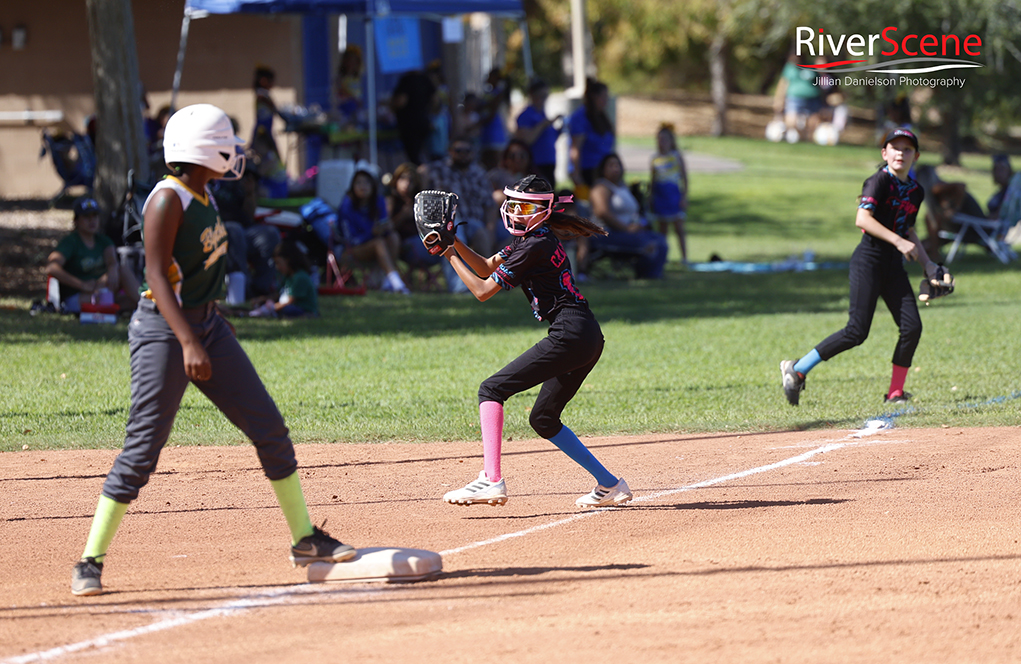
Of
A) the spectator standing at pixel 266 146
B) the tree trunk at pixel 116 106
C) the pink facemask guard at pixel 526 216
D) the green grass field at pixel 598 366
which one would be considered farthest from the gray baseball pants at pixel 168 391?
the spectator standing at pixel 266 146

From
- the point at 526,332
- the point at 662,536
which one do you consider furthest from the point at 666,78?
Answer: the point at 662,536

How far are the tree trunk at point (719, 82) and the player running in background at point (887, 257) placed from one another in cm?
3299

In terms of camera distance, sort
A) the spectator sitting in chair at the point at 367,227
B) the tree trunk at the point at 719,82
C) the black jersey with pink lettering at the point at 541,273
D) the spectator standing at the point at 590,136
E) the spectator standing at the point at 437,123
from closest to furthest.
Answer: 1. the black jersey with pink lettering at the point at 541,273
2. the spectator sitting in chair at the point at 367,227
3. the spectator standing at the point at 590,136
4. the spectator standing at the point at 437,123
5. the tree trunk at the point at 719,82

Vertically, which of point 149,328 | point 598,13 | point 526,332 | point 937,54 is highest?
point 598,13

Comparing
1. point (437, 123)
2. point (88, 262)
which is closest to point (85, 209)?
point (88, 262)

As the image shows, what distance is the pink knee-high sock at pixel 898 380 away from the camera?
912 cm

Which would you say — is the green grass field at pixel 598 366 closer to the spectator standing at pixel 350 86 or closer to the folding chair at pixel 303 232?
the folding chair at pixel 303 232

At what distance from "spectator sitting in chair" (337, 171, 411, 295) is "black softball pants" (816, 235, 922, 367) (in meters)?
7.46

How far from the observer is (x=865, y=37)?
28.1 metres

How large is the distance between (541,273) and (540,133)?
40.4 ft

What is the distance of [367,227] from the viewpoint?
15109 millimetres

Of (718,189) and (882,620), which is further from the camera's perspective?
(718,189)

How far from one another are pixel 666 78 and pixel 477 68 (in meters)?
21.2

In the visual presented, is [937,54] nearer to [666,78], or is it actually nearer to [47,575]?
[666,78]
